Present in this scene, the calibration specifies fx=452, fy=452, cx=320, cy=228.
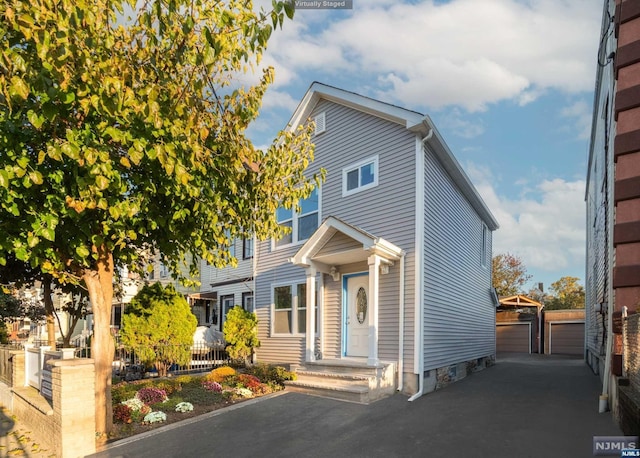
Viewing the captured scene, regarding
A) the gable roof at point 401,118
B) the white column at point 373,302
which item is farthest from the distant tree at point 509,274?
the white column at point 373,302

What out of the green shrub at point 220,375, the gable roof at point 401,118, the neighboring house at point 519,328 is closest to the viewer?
the gable roof at point 401,118

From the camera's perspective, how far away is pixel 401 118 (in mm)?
10281

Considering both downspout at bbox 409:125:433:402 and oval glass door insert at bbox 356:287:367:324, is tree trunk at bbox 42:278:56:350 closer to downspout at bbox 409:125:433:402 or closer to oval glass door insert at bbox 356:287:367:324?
oval glass door insert at bbox 356:287:367:324

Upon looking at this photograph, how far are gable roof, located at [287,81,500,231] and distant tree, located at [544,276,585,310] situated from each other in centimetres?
3100

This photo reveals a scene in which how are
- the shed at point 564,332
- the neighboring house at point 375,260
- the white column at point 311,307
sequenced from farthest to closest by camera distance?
1. the shed at point 564,332
2. the white column at point 311,307
3. the neighboring house at point 375,260

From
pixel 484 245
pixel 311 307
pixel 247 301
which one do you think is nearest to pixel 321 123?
pixel 311 307

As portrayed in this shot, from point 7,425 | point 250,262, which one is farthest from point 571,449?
point 250,262

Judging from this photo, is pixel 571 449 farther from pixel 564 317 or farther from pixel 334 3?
pixel 564 317

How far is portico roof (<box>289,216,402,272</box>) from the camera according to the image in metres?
9.57

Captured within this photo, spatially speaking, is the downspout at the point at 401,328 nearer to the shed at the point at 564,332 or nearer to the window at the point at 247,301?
the window at the point at 247,301

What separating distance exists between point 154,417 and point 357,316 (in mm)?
5060

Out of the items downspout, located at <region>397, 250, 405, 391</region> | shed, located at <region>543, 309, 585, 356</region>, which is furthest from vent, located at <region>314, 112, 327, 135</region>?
shed, located at <region>543, 309, 585, 356</region>

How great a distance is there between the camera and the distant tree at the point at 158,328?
11.0 m

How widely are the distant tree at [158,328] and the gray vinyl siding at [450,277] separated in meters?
6.05
